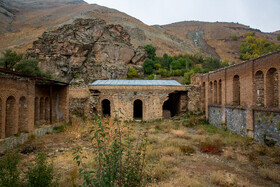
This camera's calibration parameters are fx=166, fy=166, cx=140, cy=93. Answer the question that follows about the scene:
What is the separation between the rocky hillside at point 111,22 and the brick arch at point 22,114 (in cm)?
4490

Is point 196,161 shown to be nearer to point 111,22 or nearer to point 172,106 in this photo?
point 172,106

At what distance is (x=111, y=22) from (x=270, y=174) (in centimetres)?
7341

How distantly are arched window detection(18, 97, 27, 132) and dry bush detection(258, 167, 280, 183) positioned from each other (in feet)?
42.9

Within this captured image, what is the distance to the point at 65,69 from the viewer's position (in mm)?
34906

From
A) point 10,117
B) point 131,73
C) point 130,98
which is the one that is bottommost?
point 10,117

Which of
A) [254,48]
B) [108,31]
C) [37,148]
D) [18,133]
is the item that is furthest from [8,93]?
[254,48]

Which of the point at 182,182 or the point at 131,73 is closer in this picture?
the point at 182,182

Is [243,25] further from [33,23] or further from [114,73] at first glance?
[33,23]

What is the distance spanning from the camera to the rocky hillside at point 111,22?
59.8 meters

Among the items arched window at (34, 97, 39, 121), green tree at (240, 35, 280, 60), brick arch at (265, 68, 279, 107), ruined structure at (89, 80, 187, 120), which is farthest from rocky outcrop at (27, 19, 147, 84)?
green tree at (240, 35, 280, 60)

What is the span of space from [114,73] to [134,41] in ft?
106

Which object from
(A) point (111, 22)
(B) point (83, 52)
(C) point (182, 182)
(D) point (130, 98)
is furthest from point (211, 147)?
(A) point (111, 22)

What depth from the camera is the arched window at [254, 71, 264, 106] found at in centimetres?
1020

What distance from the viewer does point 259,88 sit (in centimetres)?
1024
